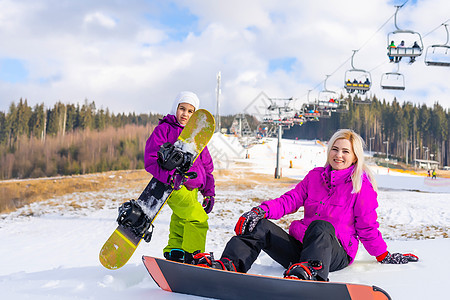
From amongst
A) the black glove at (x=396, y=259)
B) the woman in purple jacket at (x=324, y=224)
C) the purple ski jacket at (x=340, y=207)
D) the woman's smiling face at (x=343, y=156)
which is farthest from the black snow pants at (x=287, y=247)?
the woman's smiling face at (x=343, y=156)

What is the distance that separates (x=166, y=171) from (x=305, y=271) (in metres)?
1.24

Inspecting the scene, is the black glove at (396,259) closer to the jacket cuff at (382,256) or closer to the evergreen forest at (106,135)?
the jacket cuff at (382,256)

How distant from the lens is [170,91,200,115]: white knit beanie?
285cm

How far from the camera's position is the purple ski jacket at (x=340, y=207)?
216cm

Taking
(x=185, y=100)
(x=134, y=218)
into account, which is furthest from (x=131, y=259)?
(x=185, y=100)

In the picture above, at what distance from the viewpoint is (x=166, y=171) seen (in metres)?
2.35

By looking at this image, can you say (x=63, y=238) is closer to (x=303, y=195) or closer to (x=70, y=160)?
(x=303, y=195)

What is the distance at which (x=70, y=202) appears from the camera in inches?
442

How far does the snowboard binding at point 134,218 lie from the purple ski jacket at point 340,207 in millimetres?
935

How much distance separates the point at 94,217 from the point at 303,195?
783cm

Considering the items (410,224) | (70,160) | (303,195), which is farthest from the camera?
(70,160)

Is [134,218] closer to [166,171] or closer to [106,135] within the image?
[166,171]

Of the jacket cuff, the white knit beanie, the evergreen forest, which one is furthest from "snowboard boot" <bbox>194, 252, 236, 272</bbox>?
the evergreen forest

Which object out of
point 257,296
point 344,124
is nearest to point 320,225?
point 257,296
